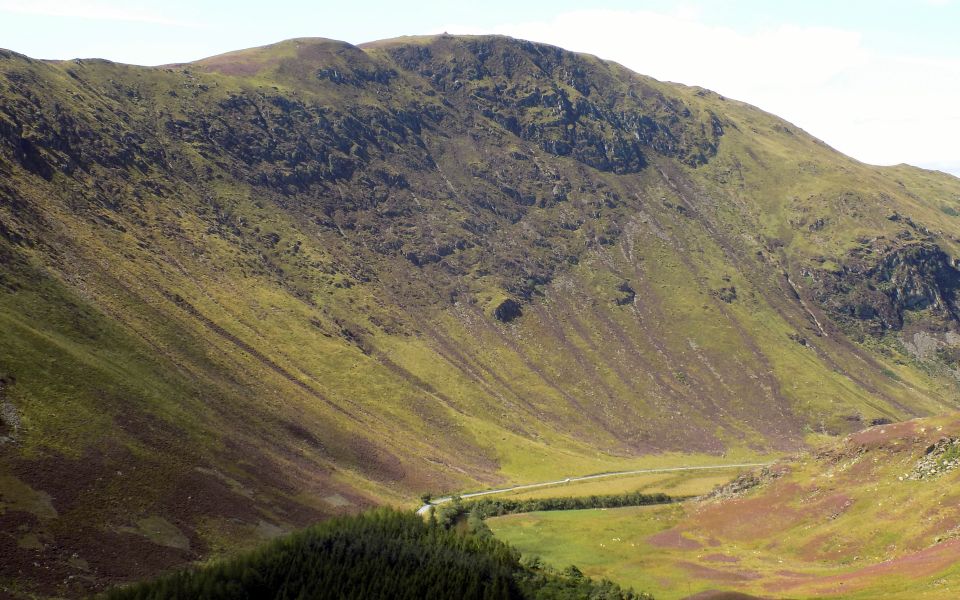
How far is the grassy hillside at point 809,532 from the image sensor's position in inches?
3455

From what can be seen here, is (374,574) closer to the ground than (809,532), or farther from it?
closer to the ground

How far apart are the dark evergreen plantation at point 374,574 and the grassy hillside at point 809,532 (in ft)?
39.7

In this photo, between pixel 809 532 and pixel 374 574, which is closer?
pixel 374 574

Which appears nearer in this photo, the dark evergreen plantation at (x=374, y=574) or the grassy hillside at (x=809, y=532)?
the grassy hillside at (x=809, y=532)

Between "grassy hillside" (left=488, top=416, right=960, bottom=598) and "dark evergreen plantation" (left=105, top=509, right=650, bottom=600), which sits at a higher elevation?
"grassy hillside" (left=488, top=416, right=960, bottom=598)

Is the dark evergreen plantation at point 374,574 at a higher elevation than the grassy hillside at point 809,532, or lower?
lower

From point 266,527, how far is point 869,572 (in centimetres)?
9797

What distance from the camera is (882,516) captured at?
10481 centimetres

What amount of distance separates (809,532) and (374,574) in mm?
64853

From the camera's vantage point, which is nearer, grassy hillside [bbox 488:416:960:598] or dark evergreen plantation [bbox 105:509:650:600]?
grassy hillside [bbox 488:416:960:598]

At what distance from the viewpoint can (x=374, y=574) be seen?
324ft

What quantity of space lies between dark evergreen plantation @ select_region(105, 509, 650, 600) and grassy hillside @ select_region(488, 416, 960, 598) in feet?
39.7

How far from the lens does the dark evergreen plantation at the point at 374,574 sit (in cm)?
9131

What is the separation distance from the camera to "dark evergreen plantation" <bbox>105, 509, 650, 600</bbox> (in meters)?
91.3
